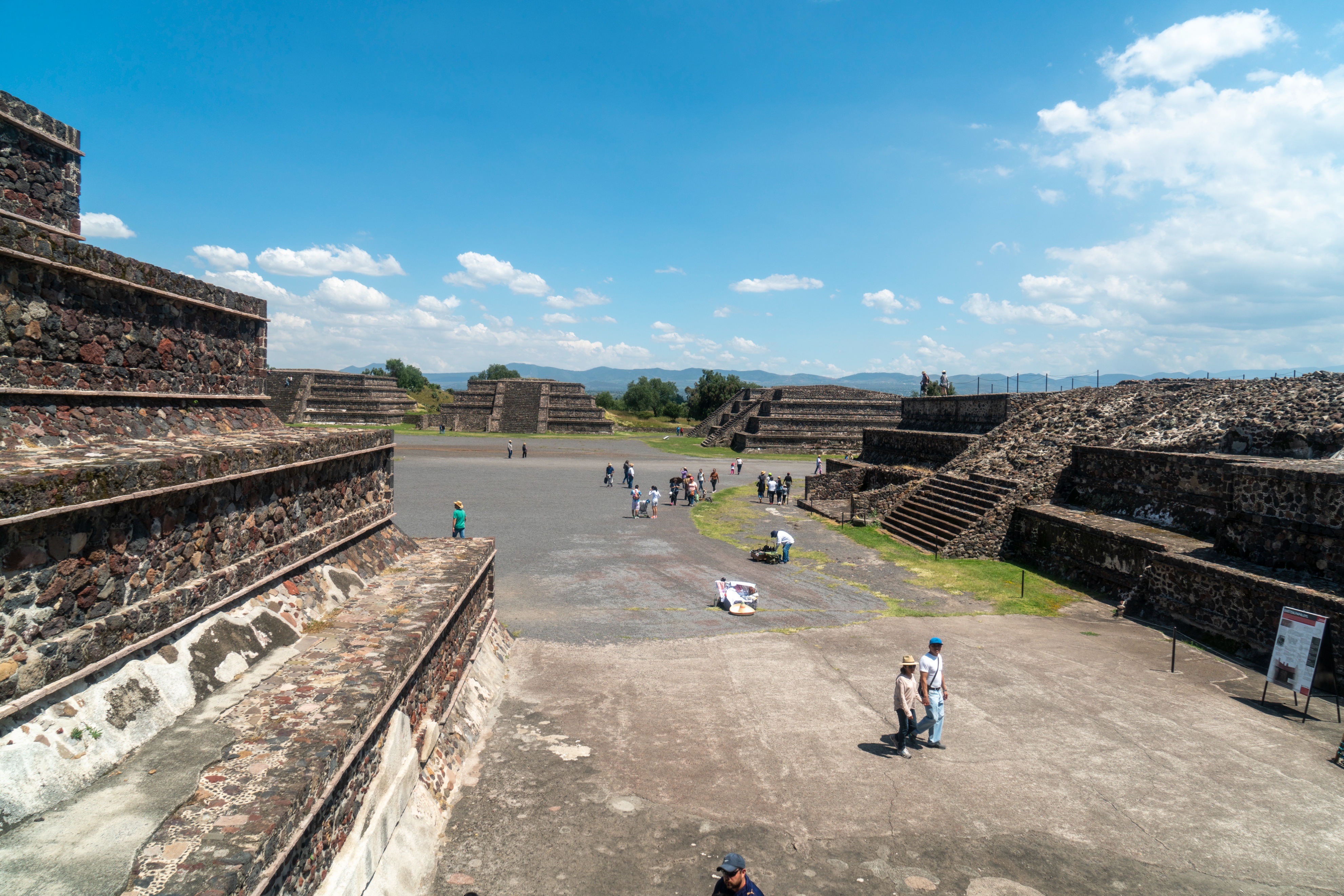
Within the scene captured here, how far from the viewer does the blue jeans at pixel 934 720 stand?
725 centimetres

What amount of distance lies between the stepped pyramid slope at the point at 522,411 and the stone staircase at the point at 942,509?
3580 centimetres

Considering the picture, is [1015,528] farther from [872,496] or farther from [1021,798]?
[1021,798]

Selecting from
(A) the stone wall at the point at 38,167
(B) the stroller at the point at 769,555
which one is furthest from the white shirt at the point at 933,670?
(A) the stone wall at the point at 38,167

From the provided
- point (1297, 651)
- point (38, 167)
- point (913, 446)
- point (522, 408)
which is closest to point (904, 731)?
point (1297, 651)

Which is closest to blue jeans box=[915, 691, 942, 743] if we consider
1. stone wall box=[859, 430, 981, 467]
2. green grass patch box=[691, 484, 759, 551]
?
Answer: green grass patch box=[691, 484, 759, 551]

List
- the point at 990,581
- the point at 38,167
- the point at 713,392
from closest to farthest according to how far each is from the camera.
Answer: the point at 38,167, the point at 990,581, the point at 713,392

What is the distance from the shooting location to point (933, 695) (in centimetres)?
727

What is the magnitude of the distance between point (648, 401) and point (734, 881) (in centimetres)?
7872

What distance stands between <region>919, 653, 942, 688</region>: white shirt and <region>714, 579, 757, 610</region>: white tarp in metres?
4.96

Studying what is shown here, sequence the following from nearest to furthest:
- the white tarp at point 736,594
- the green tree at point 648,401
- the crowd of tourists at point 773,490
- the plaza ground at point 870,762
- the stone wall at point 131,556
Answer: the stone wall at point 131,556 → the plaza ground at point 870,762 → the white tarp at point 736,594 → the crowd of tourists at point 773,490 → the green tree at point 648,401

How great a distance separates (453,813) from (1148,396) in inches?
872

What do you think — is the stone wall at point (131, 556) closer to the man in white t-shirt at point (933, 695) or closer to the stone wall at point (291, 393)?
the man in white t-shirt at point (933, 695)

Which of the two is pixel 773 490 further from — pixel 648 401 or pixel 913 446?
pixel 648 401

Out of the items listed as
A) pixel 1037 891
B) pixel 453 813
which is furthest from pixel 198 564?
pixel 1037 891
